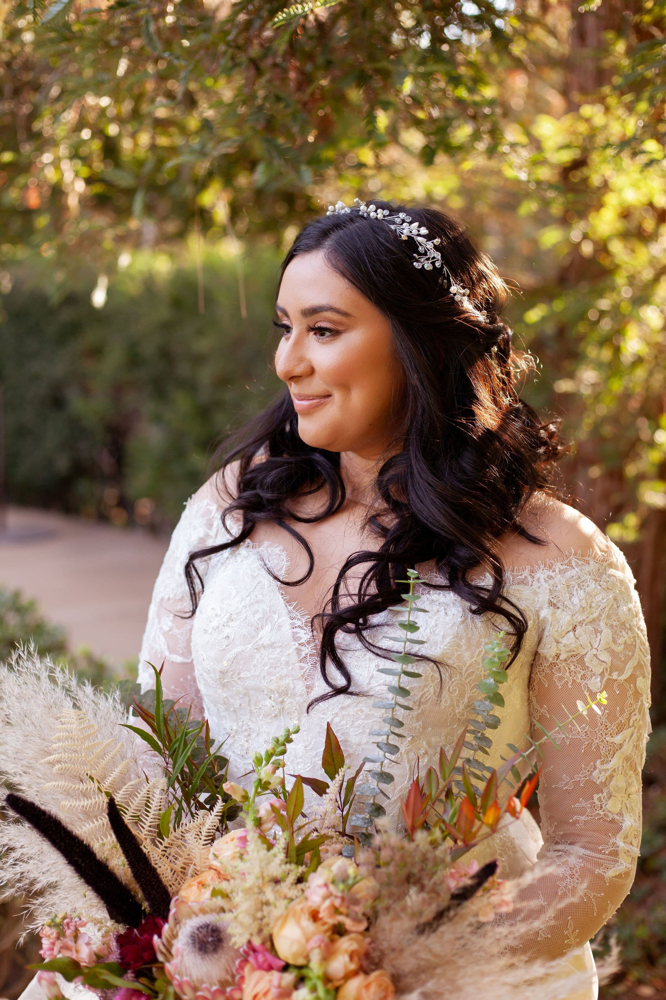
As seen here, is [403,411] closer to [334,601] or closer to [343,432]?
[343,432]

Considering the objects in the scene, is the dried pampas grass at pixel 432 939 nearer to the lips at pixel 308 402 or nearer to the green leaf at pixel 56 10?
the lips at pixel 308 402

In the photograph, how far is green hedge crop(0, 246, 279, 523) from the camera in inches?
292

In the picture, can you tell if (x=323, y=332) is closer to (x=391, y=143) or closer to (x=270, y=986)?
(x=270, y=986)

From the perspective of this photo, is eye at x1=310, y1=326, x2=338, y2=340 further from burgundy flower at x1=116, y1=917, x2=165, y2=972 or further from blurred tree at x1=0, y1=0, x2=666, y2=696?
burgundy flower at x1=116, y1=917, x2=165, y2=972

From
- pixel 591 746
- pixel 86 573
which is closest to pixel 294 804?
pixel 591 746

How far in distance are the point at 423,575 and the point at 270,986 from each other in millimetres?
1018

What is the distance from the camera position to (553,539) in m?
1.82

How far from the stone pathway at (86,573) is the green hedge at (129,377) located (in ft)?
1.35

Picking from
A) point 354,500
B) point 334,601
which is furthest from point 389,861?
point 354,500

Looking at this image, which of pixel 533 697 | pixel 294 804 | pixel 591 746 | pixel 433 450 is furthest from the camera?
pixel 433 450

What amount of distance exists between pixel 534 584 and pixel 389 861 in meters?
0.92

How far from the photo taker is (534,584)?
176cm

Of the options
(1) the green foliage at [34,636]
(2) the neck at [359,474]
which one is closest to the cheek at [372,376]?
(2) the neck at [359,474]

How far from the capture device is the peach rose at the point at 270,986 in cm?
92
